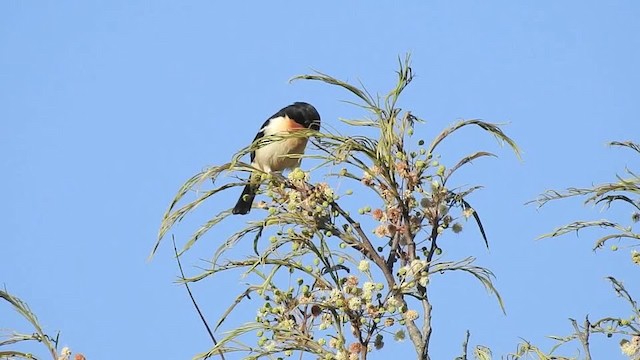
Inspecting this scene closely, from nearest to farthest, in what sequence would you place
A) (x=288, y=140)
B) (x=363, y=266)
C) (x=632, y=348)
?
(x=363, y=266) < (x=632, y=348) < (x=288, y=140)

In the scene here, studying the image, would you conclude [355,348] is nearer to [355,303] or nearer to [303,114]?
[355,303]

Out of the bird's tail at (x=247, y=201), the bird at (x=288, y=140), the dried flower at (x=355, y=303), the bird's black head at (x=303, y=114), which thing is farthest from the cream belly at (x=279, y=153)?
the dried flower at (x=355, y=303)

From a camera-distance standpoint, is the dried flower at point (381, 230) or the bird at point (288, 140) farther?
the bird at point (288, 140)

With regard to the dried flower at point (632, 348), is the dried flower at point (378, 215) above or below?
above

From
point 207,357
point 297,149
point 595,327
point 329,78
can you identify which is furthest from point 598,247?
point 297,149

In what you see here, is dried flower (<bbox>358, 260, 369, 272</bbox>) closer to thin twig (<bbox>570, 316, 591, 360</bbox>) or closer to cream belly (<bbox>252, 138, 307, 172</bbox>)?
thin twig (<bbox>570, 316, 591, 360</bbox>)

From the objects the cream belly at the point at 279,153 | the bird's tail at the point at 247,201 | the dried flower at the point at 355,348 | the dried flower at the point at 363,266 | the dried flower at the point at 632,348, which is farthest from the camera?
the cream belly at the point at 279,153

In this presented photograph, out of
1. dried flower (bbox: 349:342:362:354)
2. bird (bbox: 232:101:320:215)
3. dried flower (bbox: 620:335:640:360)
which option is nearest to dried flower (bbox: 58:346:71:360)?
dried flower (bbox: 349:342:362:354)

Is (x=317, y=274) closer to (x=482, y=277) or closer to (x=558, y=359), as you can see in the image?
(x=482, y=277)

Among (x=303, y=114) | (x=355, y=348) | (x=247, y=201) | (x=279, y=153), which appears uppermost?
(x=303, y=114)

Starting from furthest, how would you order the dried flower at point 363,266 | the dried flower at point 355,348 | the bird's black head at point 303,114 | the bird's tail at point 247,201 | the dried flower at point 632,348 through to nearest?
the bird's black head at point 303,114 → the bird's tail at point 247,201 → the dried flower at point 632,348 → the dried flower at point 363,266 → the dried flower at point 355,348

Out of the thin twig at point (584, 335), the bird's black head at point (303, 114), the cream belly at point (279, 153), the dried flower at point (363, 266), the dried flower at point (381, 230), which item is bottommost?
the thin twig at point (584, 335)

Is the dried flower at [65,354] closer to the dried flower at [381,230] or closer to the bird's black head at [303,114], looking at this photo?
the dried flower at [381,230]

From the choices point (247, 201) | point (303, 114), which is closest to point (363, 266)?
point (247, 201)
